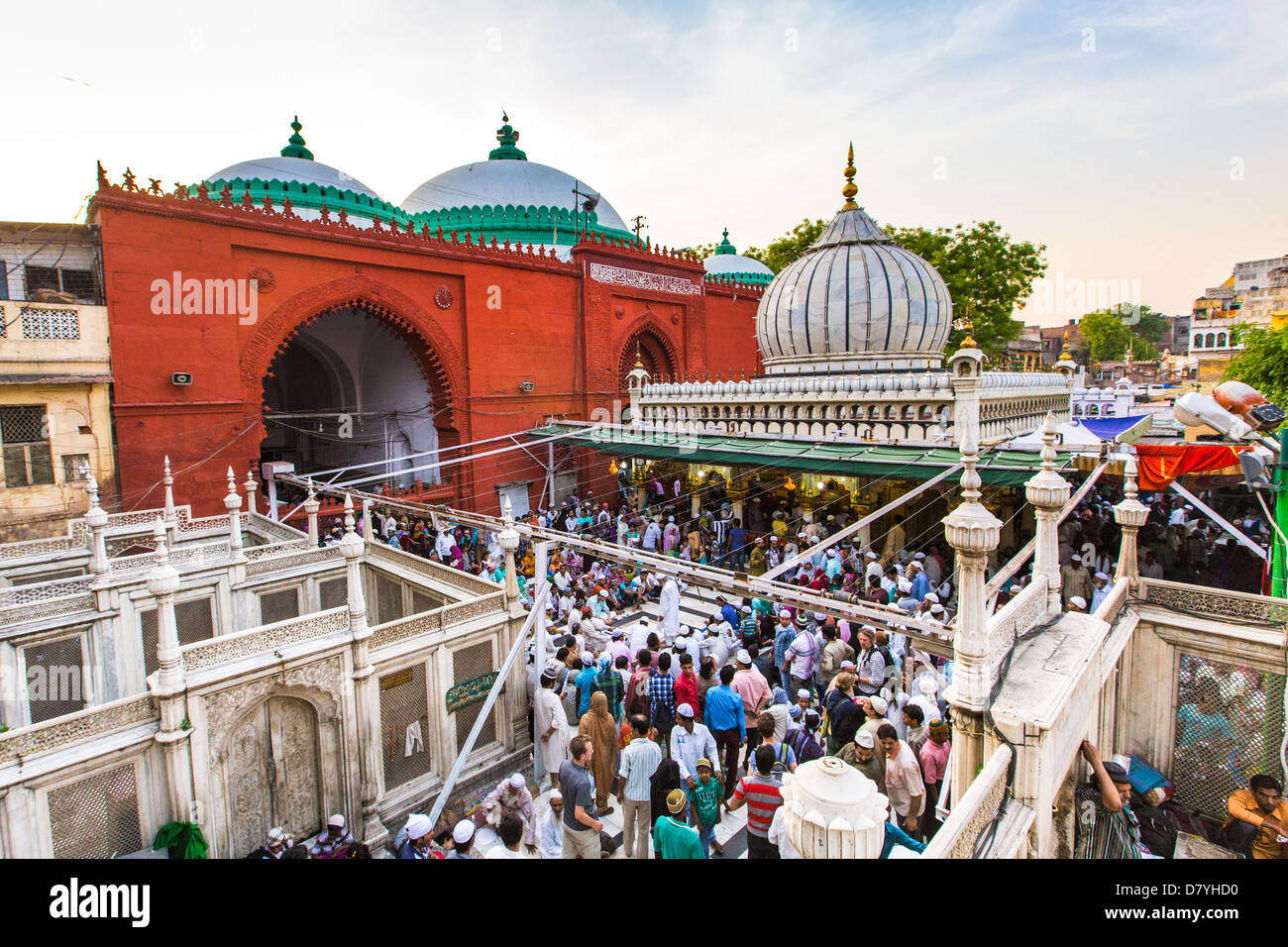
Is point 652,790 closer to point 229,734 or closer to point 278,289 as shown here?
point 229,734

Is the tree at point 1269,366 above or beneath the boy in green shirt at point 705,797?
above

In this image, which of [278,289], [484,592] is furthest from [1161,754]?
[278,289]

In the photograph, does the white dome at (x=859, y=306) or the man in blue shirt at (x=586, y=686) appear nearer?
the man in blue shirt at (x=586, y=686)

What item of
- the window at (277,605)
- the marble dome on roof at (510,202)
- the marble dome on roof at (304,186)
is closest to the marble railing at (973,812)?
the window at (277,605)

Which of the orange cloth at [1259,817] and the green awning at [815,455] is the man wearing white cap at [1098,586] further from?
the orange cloth at [1259,817]

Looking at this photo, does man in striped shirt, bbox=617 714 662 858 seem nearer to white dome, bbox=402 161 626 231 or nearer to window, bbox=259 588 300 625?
window, bbox=259 588 300 625

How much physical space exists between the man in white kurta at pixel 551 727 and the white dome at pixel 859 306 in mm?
9300

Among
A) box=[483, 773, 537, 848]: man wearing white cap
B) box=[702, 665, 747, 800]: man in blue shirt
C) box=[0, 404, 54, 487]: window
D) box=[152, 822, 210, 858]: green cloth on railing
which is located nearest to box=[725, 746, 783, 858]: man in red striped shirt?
box=[702, 665, 747, 800]: man in blue shirt

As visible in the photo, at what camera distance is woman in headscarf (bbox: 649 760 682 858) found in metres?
4.33

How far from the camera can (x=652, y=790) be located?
4.52m

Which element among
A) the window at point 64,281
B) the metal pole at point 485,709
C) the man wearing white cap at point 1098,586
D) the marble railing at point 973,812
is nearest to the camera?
the marble railing at point 973,812

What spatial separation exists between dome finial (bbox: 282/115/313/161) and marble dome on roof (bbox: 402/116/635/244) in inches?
130

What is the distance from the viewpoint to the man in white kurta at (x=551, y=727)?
5.77 m

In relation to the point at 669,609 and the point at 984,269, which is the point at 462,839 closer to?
the point at 669,609
